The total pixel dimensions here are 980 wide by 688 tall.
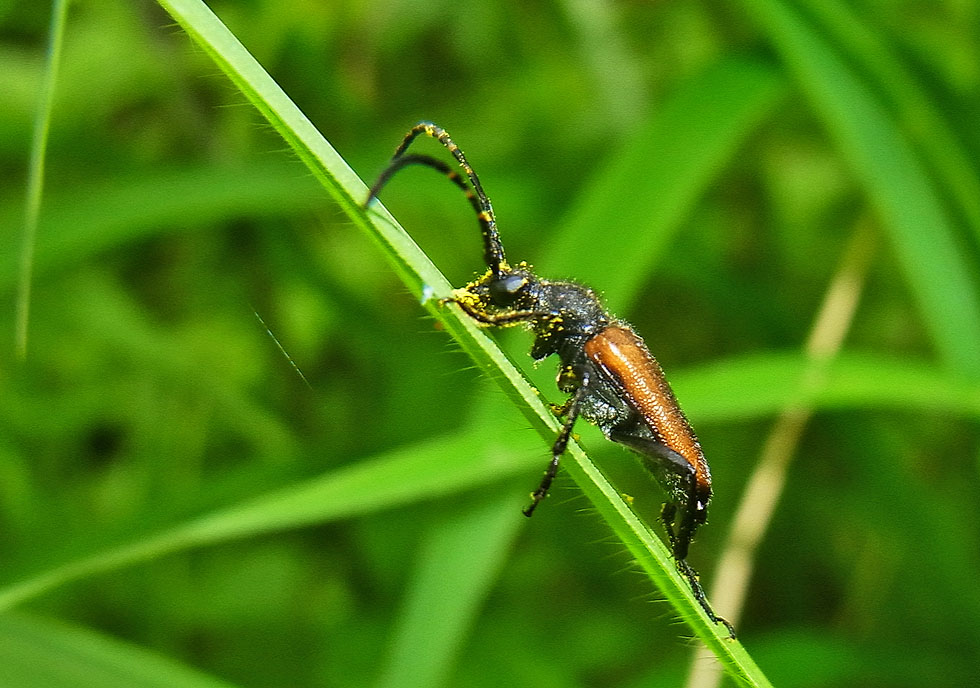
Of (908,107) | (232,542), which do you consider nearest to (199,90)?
(232,542)

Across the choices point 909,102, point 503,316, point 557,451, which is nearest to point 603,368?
point 503,316

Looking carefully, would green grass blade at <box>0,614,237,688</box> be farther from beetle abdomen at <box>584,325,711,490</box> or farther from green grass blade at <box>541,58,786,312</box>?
green grass blade at <box>541,58,786,312</box>

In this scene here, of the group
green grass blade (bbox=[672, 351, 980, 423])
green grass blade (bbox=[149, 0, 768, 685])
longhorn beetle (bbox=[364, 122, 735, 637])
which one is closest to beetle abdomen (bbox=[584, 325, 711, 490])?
longhorn beetle (bbox=[364, 122, 735, 637])

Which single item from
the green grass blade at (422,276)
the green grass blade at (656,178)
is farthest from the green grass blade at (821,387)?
the green grass blade at (422,276)

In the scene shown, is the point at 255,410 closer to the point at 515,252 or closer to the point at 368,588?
the point at 368,588

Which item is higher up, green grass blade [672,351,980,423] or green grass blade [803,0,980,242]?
green grass blade [803,0,980,242]

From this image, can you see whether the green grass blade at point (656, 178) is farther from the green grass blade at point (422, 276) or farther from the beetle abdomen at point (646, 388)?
the green grass blade at point (422, 276)

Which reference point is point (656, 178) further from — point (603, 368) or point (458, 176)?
point (458, 176)
